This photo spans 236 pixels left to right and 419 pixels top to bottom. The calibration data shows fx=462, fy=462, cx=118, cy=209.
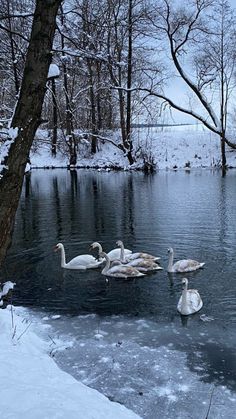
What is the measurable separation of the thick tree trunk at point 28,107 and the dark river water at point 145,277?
2.48 meters

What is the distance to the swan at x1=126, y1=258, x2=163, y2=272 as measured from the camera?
33.3 ft

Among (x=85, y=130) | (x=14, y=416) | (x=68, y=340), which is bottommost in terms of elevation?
(x=68, y=340)

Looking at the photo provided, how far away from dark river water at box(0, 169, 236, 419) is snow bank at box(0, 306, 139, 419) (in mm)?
520

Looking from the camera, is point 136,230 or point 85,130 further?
point 85,130

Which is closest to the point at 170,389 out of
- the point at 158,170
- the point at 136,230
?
the point at 136,230

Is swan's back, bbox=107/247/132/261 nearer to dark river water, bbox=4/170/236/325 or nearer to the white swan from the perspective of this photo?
the white swan

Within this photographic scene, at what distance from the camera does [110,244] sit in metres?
12.8

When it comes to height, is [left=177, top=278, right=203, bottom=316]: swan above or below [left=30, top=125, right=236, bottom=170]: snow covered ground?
below

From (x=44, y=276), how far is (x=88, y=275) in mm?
983

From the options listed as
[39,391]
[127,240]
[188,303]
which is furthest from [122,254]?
[39,391]

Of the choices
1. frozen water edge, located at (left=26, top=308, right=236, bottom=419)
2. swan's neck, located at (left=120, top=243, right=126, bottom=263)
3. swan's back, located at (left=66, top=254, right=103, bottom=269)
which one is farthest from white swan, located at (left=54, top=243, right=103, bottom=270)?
frozen water edge, located at (left=26, top=308, right=236, bottom=419)

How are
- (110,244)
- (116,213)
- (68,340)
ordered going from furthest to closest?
(116,213) → (110,244) → (68,340)

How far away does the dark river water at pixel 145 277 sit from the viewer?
668 cm

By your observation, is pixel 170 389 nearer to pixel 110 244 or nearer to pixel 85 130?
pixel 110 244
